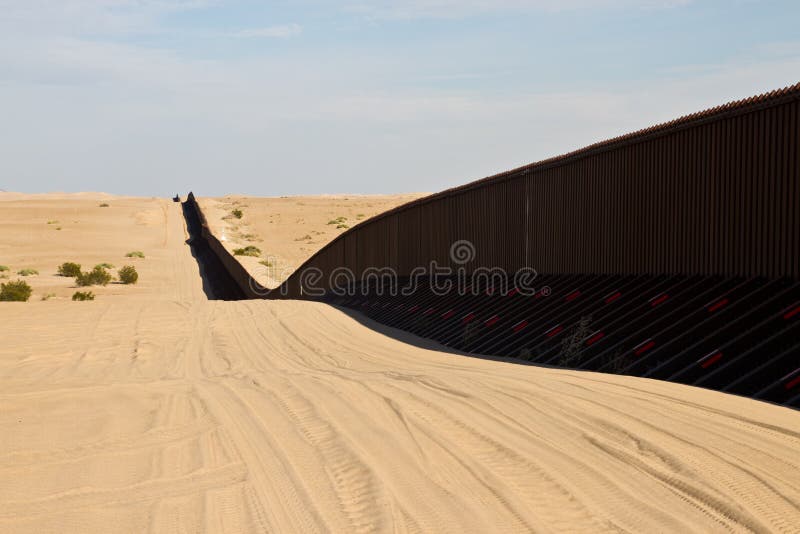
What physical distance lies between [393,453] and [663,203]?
357 inches

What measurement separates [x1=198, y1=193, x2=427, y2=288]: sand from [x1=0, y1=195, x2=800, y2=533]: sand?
105 feet

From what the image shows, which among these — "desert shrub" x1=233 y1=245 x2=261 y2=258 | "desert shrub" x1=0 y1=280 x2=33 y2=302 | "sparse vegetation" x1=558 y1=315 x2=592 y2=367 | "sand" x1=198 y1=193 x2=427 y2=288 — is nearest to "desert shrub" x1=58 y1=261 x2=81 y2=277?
"sand" x1=198 y1=193 x2=427 y2=288

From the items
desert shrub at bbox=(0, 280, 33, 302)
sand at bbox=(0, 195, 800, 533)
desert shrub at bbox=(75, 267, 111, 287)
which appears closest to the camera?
sand at bbox=(0, 195, 800, 533)

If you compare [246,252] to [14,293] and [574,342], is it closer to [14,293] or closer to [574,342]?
[14,293]

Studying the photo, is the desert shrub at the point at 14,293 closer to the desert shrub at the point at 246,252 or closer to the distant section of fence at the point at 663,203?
the distant section of fence at the point at 663,203

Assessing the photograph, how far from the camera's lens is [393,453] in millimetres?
6656

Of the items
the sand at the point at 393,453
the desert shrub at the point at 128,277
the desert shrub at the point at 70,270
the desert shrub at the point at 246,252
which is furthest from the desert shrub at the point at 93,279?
the sand at the point at 393,453

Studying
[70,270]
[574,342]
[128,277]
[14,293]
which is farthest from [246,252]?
[574,342]

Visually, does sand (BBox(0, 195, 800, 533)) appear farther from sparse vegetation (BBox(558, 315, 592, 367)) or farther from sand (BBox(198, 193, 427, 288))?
sand (BBox(198, 193, 427, 288))

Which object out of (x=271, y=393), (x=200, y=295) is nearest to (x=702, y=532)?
(x=271, y=393)

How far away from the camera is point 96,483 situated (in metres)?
6.34

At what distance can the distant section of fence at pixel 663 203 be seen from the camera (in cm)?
1163

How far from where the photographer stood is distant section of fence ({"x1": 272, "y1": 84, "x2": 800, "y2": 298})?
11.6 meters

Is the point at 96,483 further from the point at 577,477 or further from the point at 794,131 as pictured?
the point at 794,131
